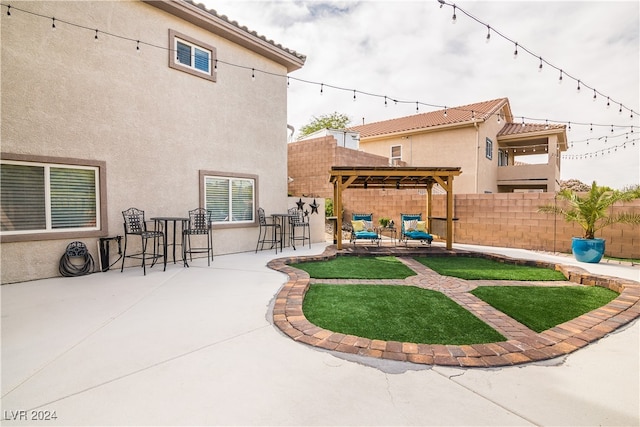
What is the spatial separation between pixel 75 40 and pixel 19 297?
4535 mm

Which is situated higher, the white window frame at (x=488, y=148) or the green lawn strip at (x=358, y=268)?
the white window frame at (x=488, y=148)

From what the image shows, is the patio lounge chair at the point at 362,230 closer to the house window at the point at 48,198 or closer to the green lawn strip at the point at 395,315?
the green lawn strip at the point at 395,315

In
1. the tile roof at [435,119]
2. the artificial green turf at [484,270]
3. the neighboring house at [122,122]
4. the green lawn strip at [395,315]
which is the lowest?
the artificial green turf at [484,270]

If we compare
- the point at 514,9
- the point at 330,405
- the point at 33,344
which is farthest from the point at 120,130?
the point at 514,9

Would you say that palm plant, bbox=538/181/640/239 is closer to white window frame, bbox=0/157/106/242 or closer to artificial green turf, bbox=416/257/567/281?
artificial green turf, bbox=416/257/567/281

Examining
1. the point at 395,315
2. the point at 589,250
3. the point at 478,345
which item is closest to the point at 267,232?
the point at 395,315

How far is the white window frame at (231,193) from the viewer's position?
730cm

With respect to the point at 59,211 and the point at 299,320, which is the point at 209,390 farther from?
the point at 59,211

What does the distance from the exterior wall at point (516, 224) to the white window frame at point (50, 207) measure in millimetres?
9384

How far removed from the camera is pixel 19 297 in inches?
166

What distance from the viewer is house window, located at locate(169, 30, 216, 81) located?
672 centimetres

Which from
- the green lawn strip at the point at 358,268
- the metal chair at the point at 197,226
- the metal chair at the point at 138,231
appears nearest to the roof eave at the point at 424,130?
the green lawn strip at the point at 358,268

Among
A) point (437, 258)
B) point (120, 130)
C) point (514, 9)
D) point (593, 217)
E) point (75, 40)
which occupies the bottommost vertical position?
point (437, 258)

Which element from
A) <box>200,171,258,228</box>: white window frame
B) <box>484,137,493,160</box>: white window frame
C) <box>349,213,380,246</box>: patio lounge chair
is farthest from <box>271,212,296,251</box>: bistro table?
<box>484,137,493,160</box>: white window frame
